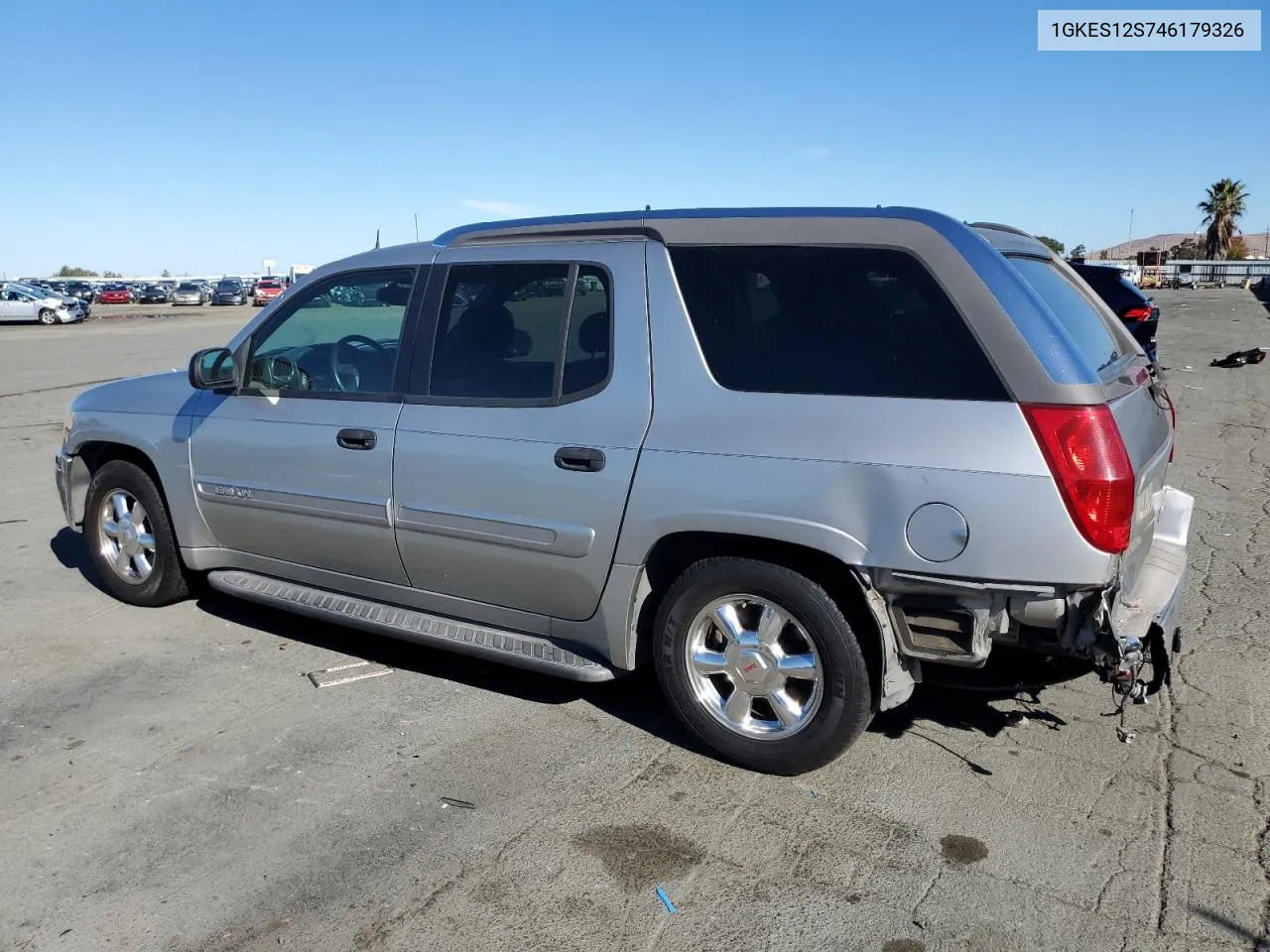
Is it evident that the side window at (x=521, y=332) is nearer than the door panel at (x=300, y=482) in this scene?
Yes


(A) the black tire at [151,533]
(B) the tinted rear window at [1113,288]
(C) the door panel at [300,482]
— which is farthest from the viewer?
(B) the tinted rear window at [1113,288]

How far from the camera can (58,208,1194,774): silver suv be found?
323 cm

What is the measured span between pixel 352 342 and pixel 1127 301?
11.0 meters

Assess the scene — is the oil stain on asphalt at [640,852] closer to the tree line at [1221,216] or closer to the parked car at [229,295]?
the parked car at [229,295]

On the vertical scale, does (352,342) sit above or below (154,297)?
below

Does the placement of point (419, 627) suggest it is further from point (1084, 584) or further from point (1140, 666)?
point (1140, 666)

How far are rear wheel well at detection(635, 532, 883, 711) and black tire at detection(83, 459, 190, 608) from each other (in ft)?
9.33

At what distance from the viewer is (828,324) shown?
3516mm

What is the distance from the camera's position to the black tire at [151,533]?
5309mm

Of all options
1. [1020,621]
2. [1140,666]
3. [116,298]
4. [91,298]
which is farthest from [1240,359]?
[91,298]

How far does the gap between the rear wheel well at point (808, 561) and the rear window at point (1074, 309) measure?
113 centimetres

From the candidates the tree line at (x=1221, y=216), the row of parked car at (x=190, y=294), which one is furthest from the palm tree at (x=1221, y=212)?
the row of parked car at (x=190, y=294)

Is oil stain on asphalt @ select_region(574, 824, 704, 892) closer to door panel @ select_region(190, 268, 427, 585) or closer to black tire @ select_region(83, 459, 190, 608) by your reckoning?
door panel @ select_region(190, 268, 427, 585)

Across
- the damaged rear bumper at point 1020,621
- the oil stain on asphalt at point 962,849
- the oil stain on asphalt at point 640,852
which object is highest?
the damaged rear bumper at point 1020,621
